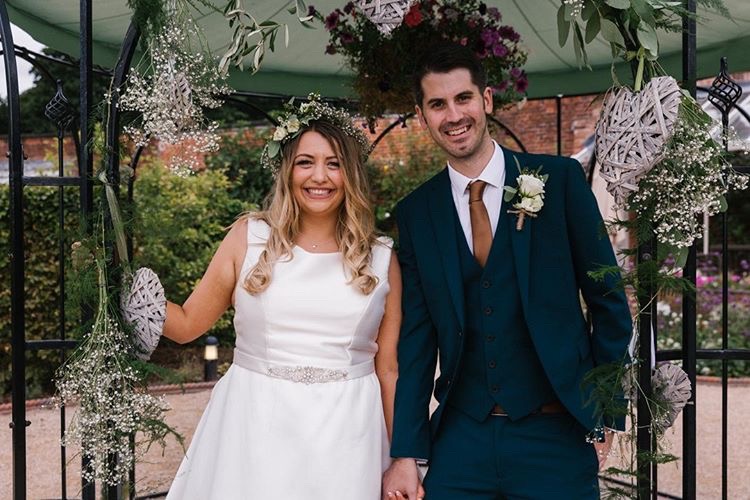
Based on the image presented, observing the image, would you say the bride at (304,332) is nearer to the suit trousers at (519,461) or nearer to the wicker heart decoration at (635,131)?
the suit trousers at (519,461)

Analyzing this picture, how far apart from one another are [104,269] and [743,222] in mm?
13172

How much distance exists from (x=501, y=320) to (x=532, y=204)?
379 millimetres

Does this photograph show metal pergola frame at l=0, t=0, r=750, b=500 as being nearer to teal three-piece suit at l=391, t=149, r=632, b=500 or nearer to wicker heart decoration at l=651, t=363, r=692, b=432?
wicker heart decoration at l=651, t=363, r=692, b=432

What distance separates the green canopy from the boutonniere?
1235 millimetres

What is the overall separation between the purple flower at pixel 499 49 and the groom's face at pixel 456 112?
133 centimetres

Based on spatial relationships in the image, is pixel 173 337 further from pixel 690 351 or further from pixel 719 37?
pixel 719 37

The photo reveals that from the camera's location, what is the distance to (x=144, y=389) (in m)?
2.59

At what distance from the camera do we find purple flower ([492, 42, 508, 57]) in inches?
155

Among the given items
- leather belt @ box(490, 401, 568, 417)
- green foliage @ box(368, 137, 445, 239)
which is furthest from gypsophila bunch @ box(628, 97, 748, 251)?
green foliage @ box(368, 137, 445, 239)

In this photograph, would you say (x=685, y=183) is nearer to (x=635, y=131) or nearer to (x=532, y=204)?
(x=635, y=131)

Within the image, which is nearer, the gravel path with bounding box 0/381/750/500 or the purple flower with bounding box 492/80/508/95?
the purple flower with bounding box 492/80/508/95

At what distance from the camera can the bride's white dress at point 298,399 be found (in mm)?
2814

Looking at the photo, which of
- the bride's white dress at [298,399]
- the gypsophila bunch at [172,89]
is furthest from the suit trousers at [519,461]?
the gypsophila bunch at [172,89]

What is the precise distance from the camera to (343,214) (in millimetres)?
3107
